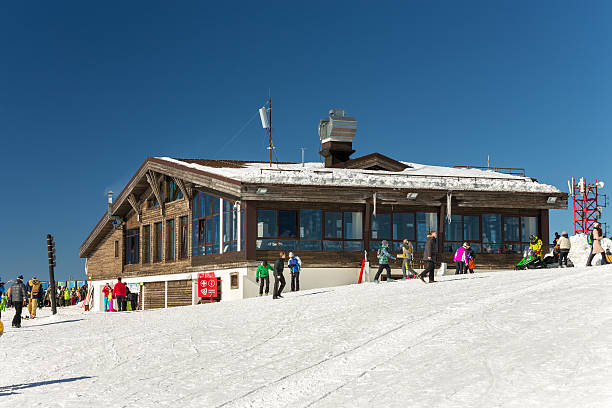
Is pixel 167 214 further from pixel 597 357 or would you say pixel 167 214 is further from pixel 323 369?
pixel 597 357

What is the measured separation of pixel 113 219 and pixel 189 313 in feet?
66.9

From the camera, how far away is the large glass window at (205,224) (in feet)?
97.6

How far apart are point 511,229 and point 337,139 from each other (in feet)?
31.8

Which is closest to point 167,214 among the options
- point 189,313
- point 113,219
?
point 113,219

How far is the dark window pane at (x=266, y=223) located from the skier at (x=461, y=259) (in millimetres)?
6604

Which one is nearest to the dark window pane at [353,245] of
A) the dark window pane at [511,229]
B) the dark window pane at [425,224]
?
the dark window pane at [425,224]

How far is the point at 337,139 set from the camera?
120ft

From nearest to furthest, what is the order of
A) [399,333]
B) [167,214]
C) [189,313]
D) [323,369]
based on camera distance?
1. [323,369]
2. [399,333]
3. [189,313]
4. [167,214]

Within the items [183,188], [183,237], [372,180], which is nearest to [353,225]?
[372,180]

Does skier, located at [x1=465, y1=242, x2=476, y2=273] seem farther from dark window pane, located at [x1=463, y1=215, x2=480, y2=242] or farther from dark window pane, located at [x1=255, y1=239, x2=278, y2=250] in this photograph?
dark window pane, located at [x1=255, y1=239, x2=278, y2=250]

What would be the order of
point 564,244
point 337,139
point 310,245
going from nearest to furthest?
point 564,244
point 310,245
point 337,139

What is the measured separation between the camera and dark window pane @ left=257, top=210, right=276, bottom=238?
27562 mm

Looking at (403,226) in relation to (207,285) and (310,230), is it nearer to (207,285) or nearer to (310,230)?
(310,230)

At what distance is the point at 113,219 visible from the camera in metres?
40.0
